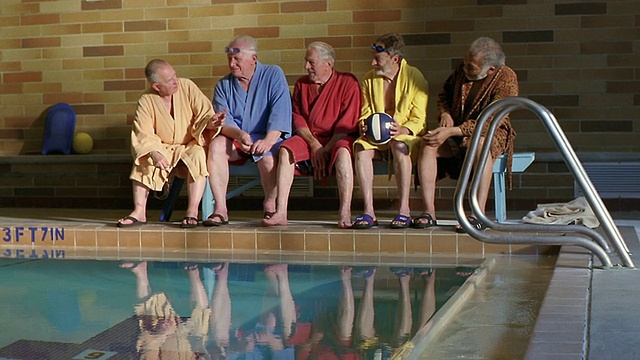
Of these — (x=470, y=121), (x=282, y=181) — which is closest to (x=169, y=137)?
(x=282, y=181)

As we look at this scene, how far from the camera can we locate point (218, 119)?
532 centimetres

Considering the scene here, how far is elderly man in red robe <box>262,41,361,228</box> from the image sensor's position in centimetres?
523

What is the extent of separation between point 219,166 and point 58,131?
2721 mm

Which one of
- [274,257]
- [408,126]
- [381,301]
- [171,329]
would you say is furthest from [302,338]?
[408,126]

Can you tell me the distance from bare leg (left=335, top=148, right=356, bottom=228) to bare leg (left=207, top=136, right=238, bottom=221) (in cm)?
74

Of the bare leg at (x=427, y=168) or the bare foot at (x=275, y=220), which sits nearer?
the bare leg at (x=427, y=168)

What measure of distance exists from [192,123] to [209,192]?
1.54 feet

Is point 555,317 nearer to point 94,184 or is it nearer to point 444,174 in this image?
point 444,174

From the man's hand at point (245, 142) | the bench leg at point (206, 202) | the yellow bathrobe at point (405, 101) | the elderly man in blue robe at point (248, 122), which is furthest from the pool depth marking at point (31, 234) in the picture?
the yellow bathrobe at point (405, 101)

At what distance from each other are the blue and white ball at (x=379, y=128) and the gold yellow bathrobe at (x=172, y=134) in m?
1.05

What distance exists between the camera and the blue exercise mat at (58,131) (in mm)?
7535

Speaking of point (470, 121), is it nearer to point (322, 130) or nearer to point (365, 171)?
point (365, 171)

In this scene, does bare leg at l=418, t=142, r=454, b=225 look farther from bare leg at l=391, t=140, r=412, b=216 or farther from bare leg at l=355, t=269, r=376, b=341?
bare leg at l=355, t=269, r=376, b=341

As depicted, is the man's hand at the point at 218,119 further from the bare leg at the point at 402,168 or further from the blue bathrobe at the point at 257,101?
the bare leg at the point at 402,168
